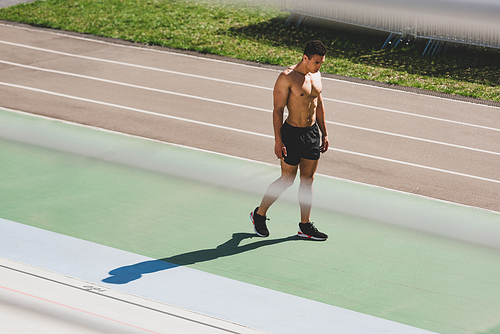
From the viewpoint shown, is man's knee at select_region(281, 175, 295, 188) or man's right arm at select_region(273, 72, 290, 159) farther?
man's knee at select_region(281, 175, 295, 188)

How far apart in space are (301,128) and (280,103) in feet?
1.12

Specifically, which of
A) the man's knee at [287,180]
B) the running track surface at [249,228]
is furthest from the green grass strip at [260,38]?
the man's knee at [287,180]

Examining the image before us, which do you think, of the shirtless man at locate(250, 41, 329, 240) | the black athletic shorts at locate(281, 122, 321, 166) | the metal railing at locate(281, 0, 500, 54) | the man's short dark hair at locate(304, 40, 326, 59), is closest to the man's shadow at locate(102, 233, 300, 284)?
the shirtless man at locate(250, 41, 329, 240)

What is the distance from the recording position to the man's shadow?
182 inches

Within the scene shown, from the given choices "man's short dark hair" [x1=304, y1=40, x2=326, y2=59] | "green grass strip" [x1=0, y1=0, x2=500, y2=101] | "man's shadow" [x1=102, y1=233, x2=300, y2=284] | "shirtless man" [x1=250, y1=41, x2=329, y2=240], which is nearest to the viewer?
"man's shadow" [x1=102, y1=233, x2=300, y2=284]

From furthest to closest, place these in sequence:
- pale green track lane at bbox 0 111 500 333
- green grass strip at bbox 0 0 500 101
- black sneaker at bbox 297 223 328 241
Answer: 1. green grass strip at bbox 0 0 500 101
2. black sneaker at bbox 297 223 328 241
3. pale green track lane at bbox 0 111 500 333

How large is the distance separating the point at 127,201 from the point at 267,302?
2.67 m

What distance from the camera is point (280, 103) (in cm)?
512

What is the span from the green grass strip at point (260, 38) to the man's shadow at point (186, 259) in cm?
883

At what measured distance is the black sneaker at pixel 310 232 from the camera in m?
5.51

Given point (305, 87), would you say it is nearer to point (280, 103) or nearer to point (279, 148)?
point (280, 103)

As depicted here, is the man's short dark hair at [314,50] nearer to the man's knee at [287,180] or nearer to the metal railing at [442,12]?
the man's knee at [287,180]

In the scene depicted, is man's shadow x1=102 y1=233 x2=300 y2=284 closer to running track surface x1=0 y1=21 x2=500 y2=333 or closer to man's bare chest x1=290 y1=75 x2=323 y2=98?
running track surface x1=0 y1=21 x2=500 y2=333

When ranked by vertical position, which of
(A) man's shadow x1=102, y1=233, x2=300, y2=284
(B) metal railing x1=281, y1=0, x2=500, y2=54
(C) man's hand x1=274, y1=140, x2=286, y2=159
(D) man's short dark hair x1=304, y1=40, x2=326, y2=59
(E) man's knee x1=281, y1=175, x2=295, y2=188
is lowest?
(A) man's shadow x1=102, y1=233, x2=300, y2=284
